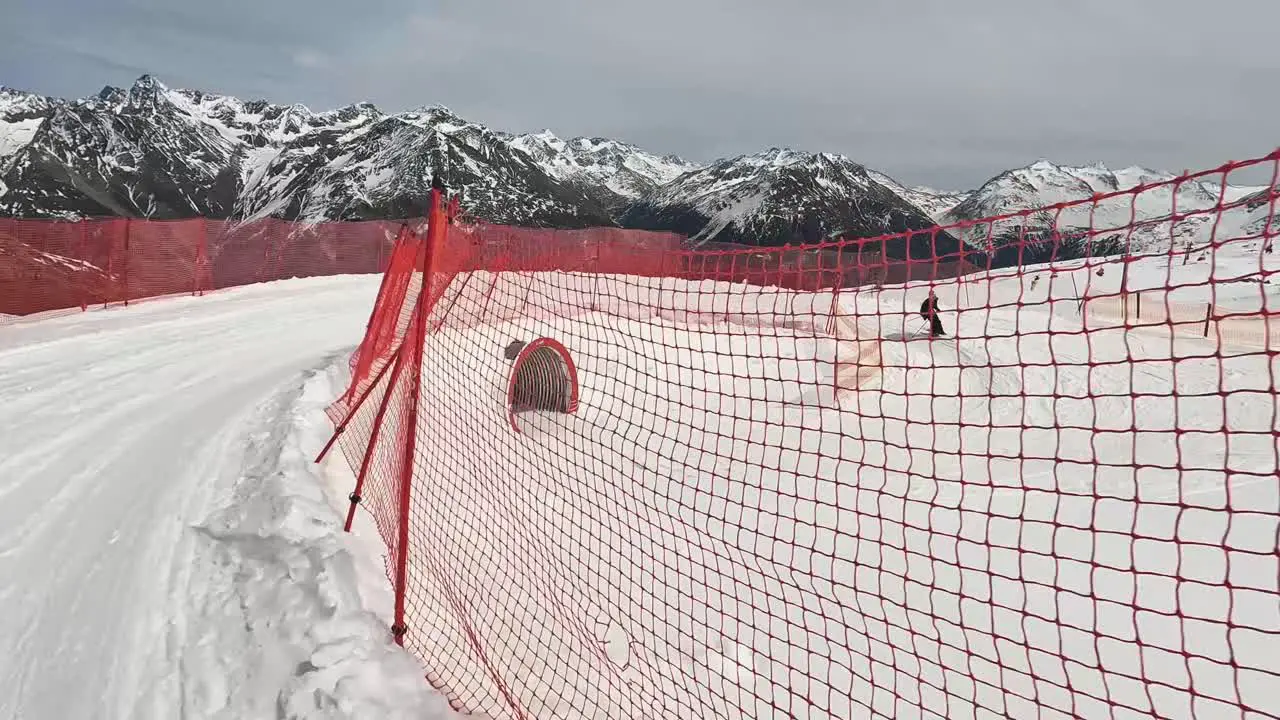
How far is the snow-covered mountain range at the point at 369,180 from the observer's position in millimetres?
103125

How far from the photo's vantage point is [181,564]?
401cm

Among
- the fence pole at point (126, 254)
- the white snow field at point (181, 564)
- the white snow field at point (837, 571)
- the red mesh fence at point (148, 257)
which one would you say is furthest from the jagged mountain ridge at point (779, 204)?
the white snow field at point (181, 564)

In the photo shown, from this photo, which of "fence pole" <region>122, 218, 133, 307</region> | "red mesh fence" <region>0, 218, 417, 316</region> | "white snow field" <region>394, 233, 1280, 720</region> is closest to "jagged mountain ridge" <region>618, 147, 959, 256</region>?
"red mesh fence" <region>0, 218, 417, 316</region>

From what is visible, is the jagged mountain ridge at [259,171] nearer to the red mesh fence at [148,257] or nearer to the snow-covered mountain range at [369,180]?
the snow-covered mountain range at [369,180]

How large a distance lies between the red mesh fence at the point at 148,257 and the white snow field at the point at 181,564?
586 centimetres

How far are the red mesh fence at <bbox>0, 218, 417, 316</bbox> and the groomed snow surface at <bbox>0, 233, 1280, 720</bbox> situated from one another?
3.98 meters

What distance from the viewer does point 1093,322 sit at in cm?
1958

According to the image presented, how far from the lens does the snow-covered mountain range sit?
103125 millimetres

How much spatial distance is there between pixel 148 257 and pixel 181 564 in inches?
504

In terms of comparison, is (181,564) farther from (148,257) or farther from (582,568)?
(148,257)

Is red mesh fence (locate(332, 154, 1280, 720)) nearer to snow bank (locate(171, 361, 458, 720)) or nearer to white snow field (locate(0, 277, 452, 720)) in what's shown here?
snow bank (locate(171, 361, 458, 720))

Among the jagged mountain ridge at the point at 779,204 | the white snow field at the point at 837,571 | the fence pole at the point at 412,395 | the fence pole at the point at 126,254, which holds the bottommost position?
the white snow field at the point at 837,571

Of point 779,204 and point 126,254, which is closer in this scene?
point 126,254

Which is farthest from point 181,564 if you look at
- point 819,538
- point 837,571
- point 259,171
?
point 259,171
